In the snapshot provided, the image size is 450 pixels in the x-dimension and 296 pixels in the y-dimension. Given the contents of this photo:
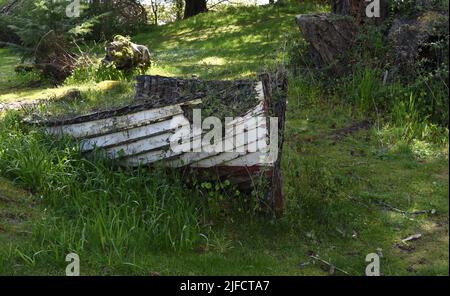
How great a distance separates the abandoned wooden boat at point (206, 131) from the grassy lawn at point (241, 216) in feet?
0.93

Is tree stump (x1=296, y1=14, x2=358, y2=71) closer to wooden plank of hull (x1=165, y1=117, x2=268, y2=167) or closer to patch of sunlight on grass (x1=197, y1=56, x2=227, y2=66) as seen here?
patch of sunlight on grass (x1=197, y1=56, x2=227, y2=66)

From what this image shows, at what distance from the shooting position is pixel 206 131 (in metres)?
6.43

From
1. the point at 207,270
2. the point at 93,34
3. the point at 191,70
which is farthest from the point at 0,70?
the point at 207,270

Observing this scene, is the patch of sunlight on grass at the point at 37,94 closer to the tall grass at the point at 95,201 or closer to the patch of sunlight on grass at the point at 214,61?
the patch of sunlight on grass at the point at 214,61

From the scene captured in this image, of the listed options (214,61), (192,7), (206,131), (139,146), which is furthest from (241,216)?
(192,7)

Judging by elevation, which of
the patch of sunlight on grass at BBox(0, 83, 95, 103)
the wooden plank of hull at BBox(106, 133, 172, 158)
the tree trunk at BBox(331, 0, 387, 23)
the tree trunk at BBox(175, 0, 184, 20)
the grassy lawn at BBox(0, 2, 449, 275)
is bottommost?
the grassy lawn at BBox(0, 2, 449, 275)

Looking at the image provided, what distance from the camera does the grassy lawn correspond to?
5.42 m

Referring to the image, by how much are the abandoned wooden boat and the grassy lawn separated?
284 mm

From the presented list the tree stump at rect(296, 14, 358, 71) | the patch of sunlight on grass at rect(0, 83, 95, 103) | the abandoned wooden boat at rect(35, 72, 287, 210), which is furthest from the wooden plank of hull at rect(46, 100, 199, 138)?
the tree stump at rect(296, 14, 358, 71)

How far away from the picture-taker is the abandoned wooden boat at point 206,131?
20.7 feet

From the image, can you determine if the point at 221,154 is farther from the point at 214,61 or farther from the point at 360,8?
the point at 214,61

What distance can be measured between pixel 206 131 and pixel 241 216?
946mm

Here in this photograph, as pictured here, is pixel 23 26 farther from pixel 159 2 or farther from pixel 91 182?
pixel 159 2

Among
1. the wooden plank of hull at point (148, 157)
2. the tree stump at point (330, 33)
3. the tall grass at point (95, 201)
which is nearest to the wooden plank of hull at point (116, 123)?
the tall grass at point (95, 201)
